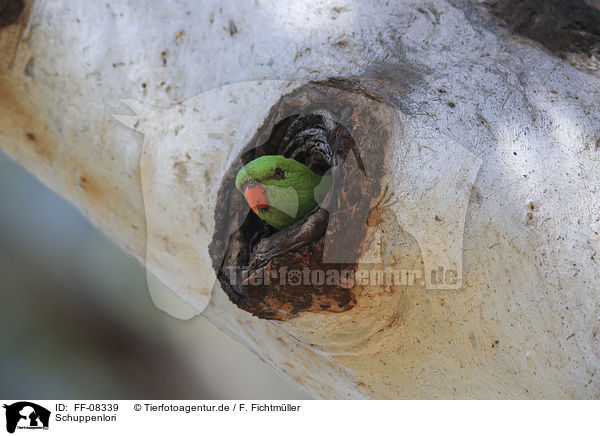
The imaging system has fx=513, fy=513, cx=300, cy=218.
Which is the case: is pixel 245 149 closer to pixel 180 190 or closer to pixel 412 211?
pixel 180 190

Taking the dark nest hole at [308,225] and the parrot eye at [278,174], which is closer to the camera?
the dark nest hole at [308,225]

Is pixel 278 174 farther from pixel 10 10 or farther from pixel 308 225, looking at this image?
pixel 10 10

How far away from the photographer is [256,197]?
1.23 meters

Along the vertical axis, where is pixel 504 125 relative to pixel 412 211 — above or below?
above

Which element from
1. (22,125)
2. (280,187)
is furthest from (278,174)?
(22,125)

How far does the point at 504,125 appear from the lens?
1035mm

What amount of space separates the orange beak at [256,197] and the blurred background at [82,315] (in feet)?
8.14

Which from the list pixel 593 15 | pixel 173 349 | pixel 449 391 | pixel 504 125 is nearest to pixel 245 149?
pixel 504 125

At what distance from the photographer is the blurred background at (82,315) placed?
3529 millimetres

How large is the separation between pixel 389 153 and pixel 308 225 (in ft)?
0.71
